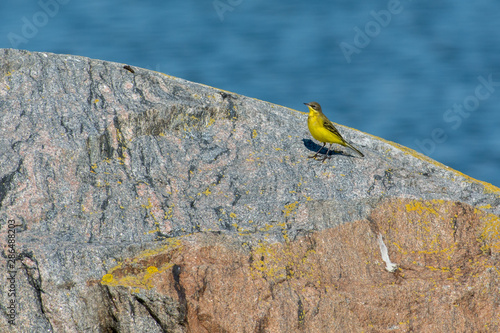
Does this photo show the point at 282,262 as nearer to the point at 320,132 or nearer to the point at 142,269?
the point at 142,269

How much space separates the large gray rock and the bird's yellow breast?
141mm

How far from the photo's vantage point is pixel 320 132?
709 cm

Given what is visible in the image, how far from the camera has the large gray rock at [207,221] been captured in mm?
5117

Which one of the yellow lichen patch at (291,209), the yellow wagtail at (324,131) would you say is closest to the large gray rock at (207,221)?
the yellow lichen patch at (291,209)

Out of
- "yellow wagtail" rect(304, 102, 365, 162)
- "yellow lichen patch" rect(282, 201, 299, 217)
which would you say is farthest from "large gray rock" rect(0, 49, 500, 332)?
"yellow wagtail" rect(304, 102, 365, 162)

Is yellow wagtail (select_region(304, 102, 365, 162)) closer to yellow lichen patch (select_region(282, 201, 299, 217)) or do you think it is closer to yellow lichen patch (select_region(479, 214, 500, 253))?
yellow lichen patch (select_region(282, 201, 299, 217))

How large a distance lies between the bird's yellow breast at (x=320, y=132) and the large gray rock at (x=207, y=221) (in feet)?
0.46

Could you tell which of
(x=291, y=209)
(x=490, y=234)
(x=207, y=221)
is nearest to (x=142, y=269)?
(x=207, y=221)

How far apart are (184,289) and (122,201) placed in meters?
1.17

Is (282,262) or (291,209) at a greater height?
(291,209)

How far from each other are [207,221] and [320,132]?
1970 millimetres

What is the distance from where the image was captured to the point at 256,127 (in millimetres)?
7129

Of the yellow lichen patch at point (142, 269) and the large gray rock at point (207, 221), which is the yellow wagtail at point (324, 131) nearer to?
the large gray rock at point (207, 221)

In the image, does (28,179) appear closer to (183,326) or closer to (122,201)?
(122,201)
